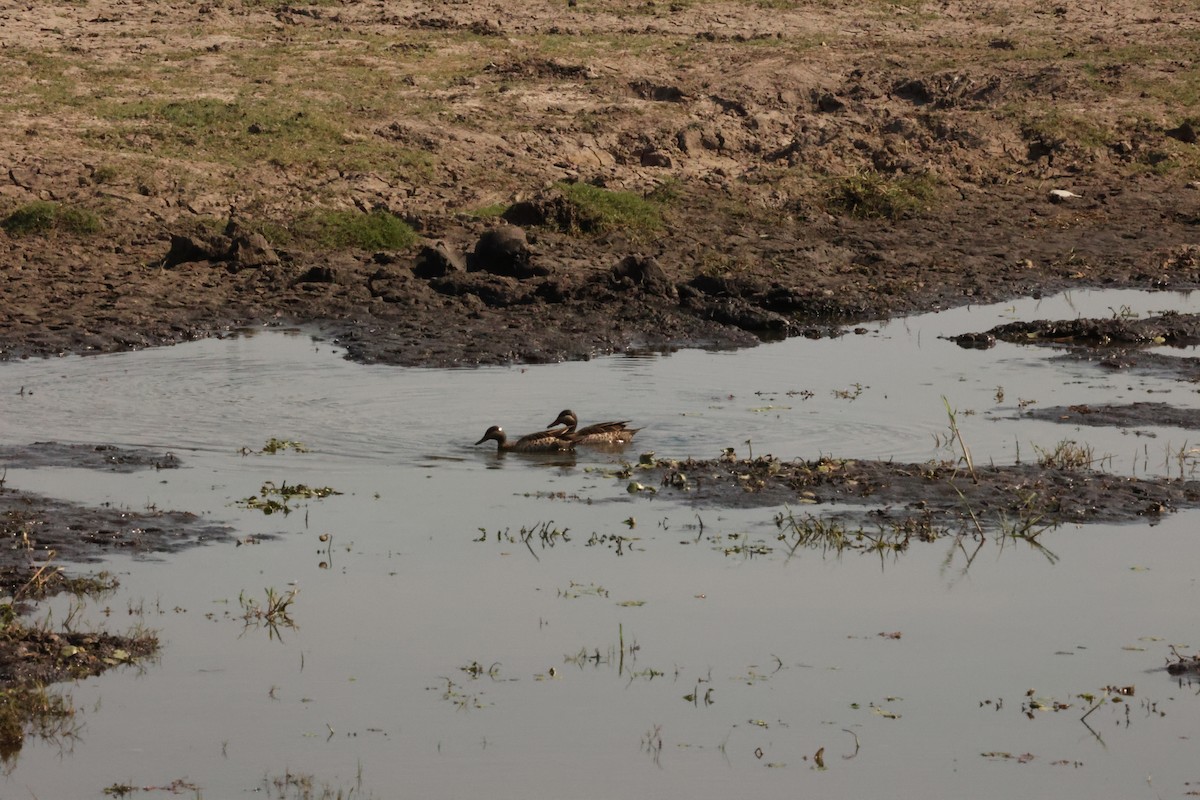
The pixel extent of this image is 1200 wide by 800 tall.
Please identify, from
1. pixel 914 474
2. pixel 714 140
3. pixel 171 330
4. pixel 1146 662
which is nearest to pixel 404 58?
pixel 714 140

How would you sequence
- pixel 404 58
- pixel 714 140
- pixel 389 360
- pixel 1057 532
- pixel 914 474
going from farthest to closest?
pixel 404 58, pixel 714 140, pixel 389 360, pixel 914 474, pixel 1057 532

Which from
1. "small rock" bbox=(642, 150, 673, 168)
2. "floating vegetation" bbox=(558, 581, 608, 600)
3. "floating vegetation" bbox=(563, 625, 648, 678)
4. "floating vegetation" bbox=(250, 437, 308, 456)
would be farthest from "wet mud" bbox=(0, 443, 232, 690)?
"small rock" bbox=(642, 150, 673, 168)

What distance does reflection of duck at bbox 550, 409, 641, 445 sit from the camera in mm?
11398

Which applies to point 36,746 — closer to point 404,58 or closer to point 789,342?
point 789,342

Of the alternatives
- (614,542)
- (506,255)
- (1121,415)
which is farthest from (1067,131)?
(614,542)

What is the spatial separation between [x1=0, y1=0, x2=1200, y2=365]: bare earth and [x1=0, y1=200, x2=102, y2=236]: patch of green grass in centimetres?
9

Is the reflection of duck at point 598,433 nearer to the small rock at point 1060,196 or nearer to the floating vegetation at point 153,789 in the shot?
the floating vegetation at point 153,789

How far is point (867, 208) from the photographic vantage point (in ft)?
66.7

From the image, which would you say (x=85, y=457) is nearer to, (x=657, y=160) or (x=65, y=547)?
(x=65, y=547)

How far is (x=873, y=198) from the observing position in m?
20.3

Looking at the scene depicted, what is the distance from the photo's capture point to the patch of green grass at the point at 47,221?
16.8 metres

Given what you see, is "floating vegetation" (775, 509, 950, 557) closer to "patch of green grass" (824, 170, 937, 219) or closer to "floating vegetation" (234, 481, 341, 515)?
"floating vegetation" (234, 481, 341, 515)

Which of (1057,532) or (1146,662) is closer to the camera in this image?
(1146,662)

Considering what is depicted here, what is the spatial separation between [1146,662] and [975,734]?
1220 millimetres
